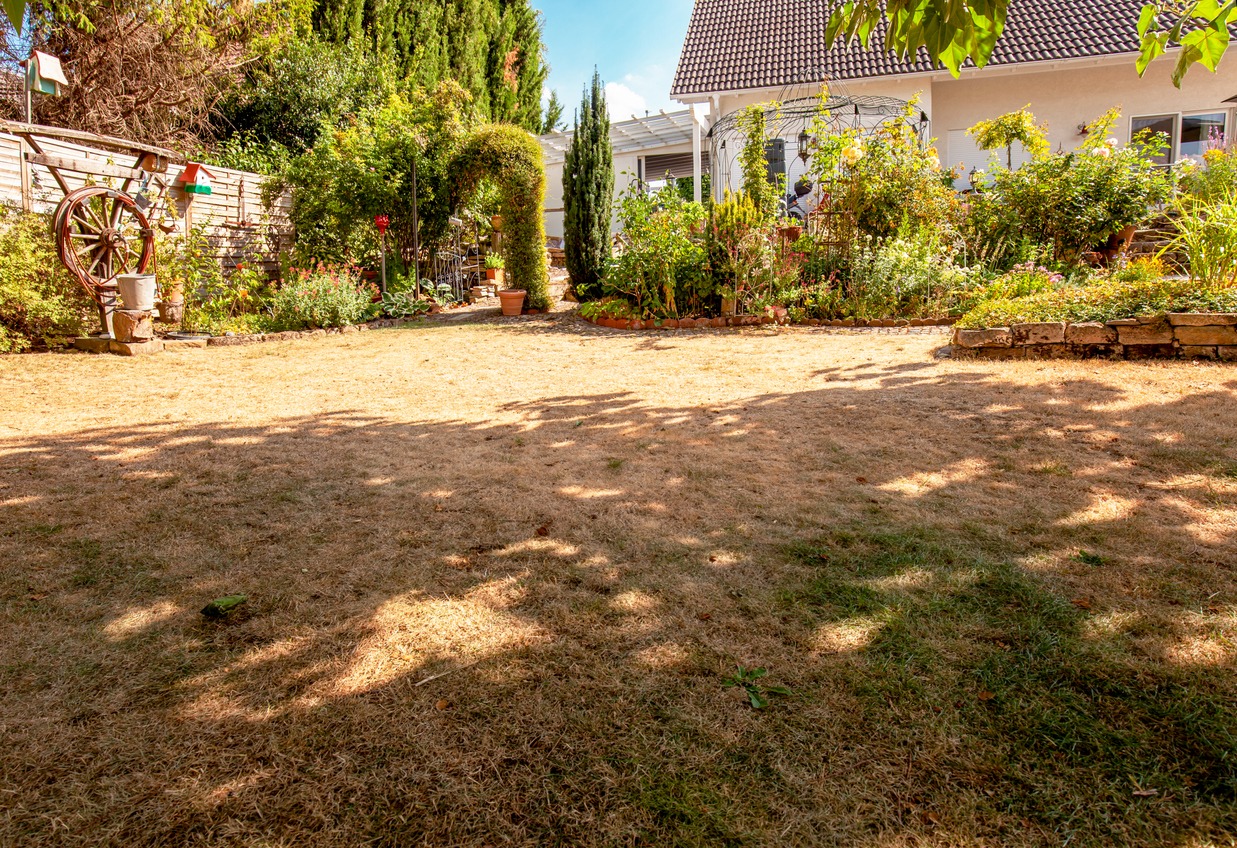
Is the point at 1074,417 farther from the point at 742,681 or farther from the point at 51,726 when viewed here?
the point at 51,726

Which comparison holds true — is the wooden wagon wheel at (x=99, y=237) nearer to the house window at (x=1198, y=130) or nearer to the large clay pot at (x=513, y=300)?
the large clay pot at (x=513, y=300)

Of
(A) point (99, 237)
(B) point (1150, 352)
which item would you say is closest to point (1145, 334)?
(B) point (1150, 352)

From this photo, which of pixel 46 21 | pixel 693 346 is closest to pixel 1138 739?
pixel 693 346

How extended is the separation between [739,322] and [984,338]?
10.2 feet

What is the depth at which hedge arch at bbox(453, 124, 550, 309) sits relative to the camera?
10992mm

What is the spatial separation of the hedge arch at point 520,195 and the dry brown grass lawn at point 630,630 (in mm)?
6872

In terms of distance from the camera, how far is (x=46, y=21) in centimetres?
1276

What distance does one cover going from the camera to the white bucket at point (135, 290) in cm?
813

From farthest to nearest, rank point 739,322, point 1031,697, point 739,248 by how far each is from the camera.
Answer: point 739,322, point 739,248, point 1031,697

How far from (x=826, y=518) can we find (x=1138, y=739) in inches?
57.8

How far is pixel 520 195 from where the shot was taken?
11.0 metres

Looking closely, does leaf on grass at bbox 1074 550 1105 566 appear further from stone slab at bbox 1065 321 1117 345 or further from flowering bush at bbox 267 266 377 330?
flowering bush at bbox 267 266 377 330

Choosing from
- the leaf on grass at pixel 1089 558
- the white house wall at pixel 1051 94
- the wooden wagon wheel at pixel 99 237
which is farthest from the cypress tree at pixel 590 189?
the leaf on grass at pixel 1089 558

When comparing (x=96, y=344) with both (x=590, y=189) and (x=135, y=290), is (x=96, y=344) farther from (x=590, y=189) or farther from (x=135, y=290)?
(x=590, y=189)
